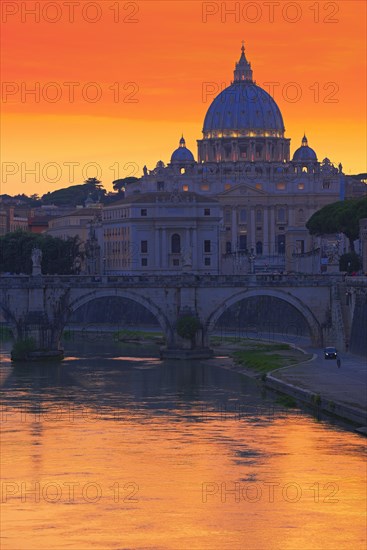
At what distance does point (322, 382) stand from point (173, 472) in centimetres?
2317

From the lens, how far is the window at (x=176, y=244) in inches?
7362

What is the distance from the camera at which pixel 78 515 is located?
57.5 metres

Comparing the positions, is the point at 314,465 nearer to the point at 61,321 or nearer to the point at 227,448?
the point at 227,448

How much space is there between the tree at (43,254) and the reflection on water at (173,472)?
82.6 metres

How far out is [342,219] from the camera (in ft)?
511

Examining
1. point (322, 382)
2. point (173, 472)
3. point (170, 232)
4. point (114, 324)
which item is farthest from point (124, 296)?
point (170, 232)

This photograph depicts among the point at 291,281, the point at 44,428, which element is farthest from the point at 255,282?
the point at 44,428

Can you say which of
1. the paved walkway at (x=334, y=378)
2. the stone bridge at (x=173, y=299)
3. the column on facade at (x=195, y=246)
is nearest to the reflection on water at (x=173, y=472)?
the paved walkway at (x=334, y=378)

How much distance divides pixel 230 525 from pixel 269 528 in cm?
130

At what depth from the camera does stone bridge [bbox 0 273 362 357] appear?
11256 cm

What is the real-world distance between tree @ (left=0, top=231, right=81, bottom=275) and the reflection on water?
82.6 metres

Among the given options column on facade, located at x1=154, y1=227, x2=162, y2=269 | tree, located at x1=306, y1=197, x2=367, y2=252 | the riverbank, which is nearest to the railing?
the riverbank

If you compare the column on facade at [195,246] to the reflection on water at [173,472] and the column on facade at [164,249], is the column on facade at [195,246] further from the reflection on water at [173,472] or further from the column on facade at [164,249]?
the reflection on water at [173,472]

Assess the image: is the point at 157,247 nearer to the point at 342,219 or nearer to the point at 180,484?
the point at 342,219
